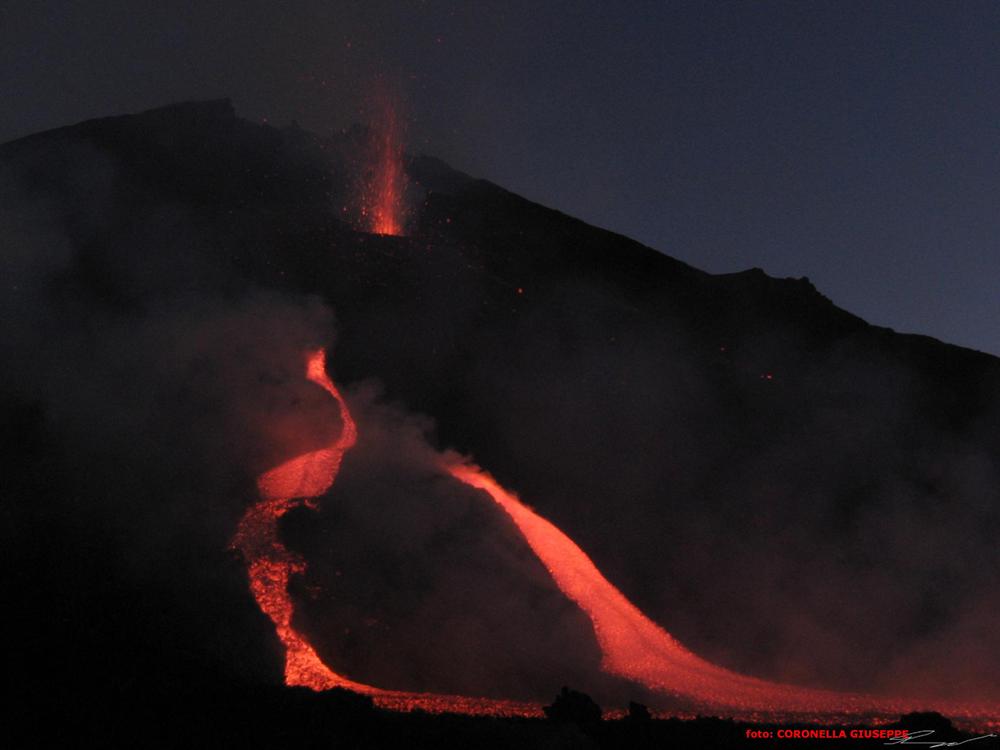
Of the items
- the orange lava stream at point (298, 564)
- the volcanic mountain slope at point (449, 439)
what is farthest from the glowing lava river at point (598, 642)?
the volcanic mountain slope at point (449, 439)

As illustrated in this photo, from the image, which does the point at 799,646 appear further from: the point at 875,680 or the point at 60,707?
the point at 60,707

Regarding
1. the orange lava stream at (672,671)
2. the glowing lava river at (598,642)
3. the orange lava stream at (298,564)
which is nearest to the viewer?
the orange lava stream at (298,564)

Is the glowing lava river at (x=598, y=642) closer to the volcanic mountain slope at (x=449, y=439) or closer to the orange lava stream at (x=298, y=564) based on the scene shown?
the orange lava stream at (x=298, y=564)

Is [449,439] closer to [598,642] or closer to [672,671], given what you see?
[598,642]

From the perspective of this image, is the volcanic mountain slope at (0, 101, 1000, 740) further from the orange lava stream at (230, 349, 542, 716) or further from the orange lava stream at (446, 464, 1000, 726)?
the orange lava stream at (446, 464, 1000, 726)

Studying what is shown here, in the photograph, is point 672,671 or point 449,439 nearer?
point 672,671

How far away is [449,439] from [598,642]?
264 inches

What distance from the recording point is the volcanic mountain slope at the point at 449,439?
41.3 ft

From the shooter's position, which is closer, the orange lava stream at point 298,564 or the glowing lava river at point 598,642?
A: the orange lava stream at point 298,564

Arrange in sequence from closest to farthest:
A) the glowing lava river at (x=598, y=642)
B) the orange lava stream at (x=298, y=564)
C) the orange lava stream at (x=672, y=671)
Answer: the orange lava stream at (x=298, y=564)
the glowing lava river at (x=598, y=642)
the orange lava stream at (x=672, y=671)

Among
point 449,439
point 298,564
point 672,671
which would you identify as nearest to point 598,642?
point 672,671

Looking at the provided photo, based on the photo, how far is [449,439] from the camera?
739 inches

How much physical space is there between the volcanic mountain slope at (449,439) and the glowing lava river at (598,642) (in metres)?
0.38

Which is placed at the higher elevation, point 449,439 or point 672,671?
point 672,671
